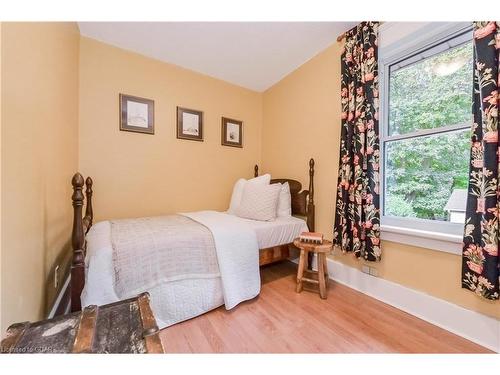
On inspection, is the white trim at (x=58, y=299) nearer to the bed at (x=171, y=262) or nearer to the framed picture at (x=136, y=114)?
the bed at (x=171, y=262)

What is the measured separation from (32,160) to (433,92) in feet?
8.42

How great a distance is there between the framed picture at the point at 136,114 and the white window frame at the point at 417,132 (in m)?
2.37

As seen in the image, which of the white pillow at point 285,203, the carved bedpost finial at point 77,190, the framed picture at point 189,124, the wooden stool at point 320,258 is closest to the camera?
the carved bedpost finial at point 77,190

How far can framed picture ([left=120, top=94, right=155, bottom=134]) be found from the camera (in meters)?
2.26

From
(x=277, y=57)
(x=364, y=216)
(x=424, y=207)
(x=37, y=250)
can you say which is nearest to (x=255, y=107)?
(x=277, y=57)

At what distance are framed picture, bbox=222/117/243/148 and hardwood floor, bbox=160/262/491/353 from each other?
203cm

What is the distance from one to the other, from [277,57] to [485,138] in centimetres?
198

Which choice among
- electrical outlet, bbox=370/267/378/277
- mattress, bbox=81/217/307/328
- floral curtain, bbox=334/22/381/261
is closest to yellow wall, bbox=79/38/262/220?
mattress, bbox=81/217/307/328

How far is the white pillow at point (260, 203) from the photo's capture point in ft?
7.18

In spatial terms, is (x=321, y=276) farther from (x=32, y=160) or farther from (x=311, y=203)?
(x=32, y=160)

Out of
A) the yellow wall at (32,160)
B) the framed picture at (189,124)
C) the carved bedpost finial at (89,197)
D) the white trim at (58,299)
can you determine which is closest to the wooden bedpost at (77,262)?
the yellow wall at (32,160)

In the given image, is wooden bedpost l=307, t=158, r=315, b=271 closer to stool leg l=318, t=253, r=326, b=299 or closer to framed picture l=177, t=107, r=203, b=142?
stool leg l=318, t=253, r=326, b=299

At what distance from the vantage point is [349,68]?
73.9 inches

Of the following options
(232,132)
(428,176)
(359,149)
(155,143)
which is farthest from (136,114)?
(428,176)
